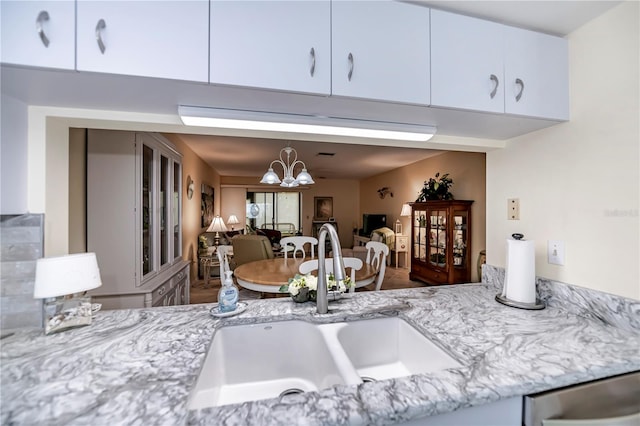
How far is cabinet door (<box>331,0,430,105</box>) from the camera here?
0.90 metres

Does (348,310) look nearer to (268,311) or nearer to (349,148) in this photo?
(268,311)

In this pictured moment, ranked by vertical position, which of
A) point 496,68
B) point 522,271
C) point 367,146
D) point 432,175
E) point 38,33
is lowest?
point 522,271

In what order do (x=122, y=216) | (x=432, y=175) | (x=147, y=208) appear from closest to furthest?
(x=122, y=216) < (x=147, y=208) < (x=432, y=175)

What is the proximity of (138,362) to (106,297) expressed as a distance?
158 centimetres

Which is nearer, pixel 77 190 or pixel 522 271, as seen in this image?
pixel 522 271

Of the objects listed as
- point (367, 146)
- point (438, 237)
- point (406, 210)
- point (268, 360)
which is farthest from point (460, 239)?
point (268, 360)

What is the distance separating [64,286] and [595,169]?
2.06 m

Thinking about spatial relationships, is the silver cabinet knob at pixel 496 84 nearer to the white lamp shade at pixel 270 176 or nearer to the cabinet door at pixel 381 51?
the cabinet door at pixel 381 51

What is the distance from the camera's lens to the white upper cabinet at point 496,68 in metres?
1.01

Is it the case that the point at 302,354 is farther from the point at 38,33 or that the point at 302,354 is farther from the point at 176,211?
the point at 176,211

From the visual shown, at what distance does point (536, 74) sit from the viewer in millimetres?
1129

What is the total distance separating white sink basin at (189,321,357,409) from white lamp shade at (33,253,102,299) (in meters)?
0.52

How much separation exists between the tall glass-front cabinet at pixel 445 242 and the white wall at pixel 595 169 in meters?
2.76

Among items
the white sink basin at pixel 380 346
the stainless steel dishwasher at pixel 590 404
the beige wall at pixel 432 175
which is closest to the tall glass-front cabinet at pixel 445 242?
the beige wall at pixel 432 175
